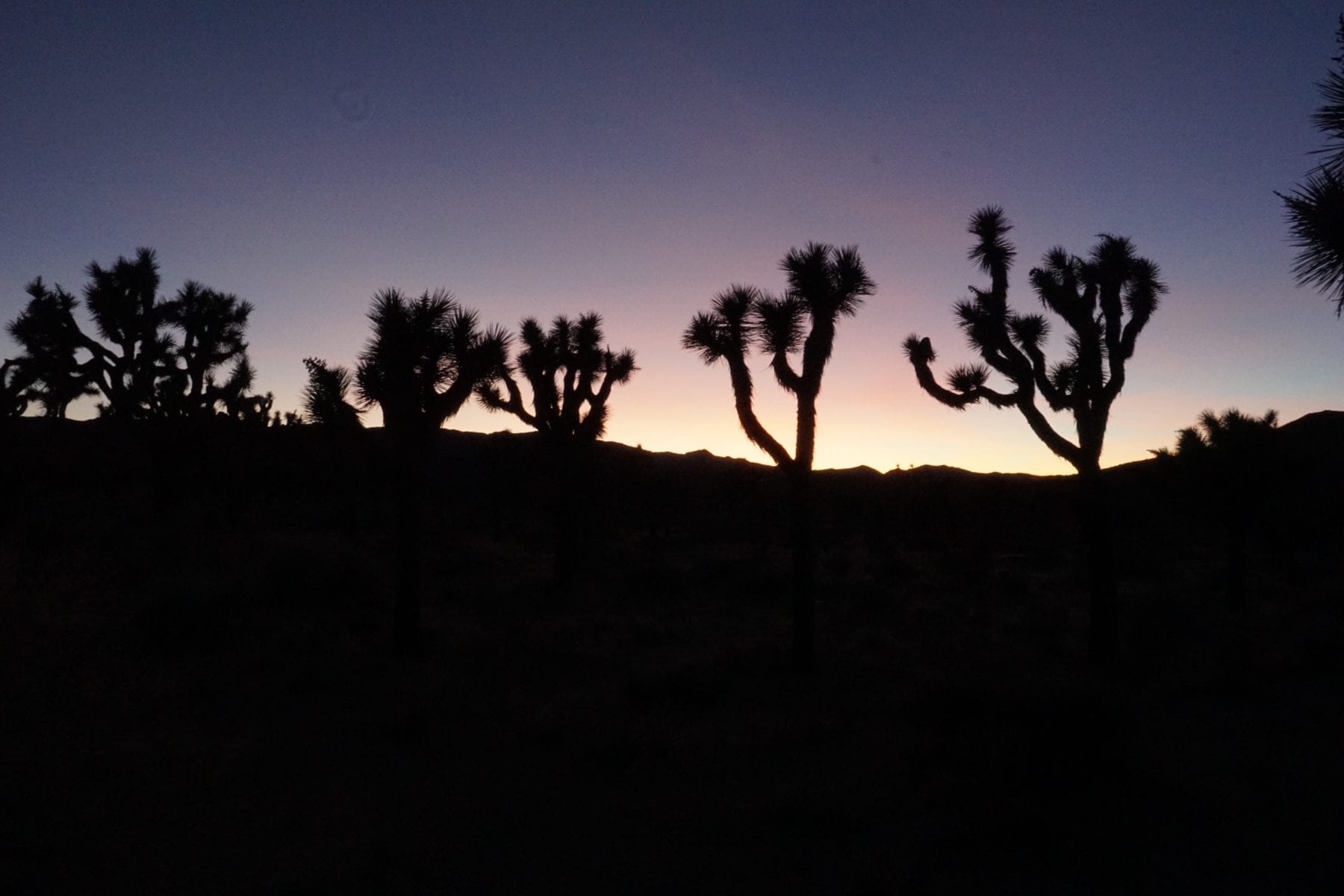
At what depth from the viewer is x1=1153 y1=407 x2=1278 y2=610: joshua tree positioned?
2007cm

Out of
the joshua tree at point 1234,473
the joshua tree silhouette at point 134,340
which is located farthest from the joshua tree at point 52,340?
the joshua tree at point 1234,473

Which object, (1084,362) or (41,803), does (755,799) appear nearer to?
(41,803)

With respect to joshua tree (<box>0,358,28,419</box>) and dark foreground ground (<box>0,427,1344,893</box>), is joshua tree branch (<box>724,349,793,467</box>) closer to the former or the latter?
dark foreground ground (<box>0,427,1344,893</box>)

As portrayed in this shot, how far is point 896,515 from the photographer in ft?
183

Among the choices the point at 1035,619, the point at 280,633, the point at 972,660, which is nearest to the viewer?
the point at 972,660

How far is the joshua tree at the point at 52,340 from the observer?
2256 cm

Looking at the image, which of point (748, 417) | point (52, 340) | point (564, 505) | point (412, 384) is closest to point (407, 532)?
point (412, 384)

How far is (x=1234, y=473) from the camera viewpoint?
20.4 m

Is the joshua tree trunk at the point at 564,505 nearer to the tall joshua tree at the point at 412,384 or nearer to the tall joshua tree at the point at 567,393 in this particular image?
the tall joshua tree at the point at 567,393

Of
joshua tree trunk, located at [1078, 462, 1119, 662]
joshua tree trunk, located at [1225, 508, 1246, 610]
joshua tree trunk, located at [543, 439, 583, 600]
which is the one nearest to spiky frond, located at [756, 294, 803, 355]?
joshua tree trunk, located at [1078, 462, 1119, 662]

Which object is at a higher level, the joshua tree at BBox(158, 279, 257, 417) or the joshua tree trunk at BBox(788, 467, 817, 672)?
the joshua tree at BBox(158, 279, 257, 417)

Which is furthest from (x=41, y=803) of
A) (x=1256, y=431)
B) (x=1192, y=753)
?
(x=1256, y=431)

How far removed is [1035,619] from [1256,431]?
931 cm

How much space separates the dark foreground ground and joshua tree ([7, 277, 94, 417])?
5.15m
